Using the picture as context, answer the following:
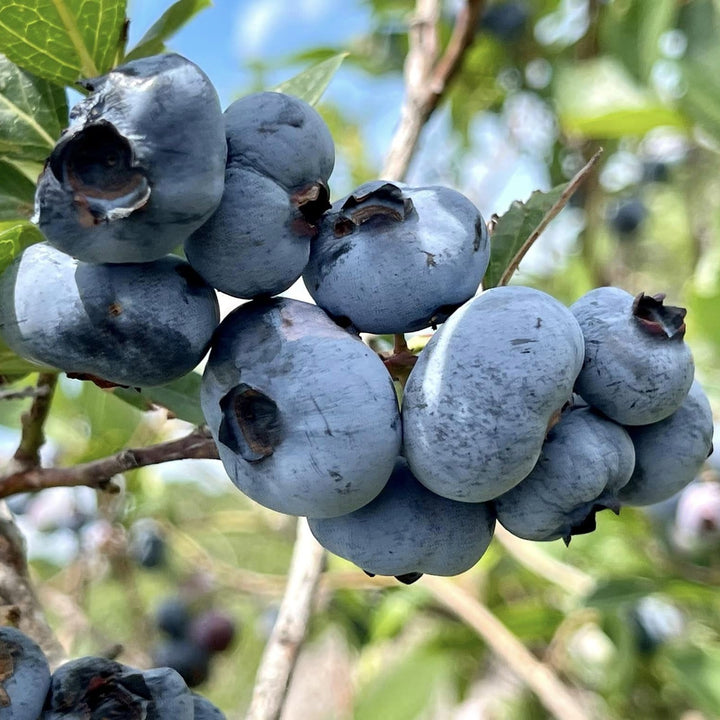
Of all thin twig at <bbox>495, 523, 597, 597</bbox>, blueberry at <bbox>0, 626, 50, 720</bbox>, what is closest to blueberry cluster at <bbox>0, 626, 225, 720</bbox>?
blueberry at <bbox>0, 626, 50, 720</bbox>

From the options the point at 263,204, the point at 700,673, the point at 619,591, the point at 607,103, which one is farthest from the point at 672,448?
the point at 607,103

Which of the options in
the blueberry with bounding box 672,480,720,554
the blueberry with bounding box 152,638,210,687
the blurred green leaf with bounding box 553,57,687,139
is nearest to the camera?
the blueberry with bounding box 672,480,720,554

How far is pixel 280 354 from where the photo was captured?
50 centimetres

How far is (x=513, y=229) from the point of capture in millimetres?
670

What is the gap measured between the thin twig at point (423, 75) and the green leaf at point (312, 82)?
0.30 metres

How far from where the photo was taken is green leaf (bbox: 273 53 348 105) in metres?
0.81

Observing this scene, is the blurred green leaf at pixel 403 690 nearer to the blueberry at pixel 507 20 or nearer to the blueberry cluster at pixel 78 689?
the blueberry cluster at pixel 78 689

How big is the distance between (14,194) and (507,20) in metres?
1.79

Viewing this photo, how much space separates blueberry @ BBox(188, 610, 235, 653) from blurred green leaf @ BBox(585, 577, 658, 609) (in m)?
1.31

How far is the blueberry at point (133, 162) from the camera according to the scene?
45cm

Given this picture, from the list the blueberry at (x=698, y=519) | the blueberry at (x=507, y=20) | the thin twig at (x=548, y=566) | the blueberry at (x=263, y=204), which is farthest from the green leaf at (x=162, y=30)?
the blueberry at (x=507, y=20)

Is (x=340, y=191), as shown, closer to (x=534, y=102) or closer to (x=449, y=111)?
(x=449, y=111)

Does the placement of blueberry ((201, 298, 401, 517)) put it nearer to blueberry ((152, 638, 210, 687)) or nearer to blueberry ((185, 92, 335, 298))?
blueberry ((185, 92, 335, 298))

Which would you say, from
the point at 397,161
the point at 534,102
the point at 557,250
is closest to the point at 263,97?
the point at 397,161
